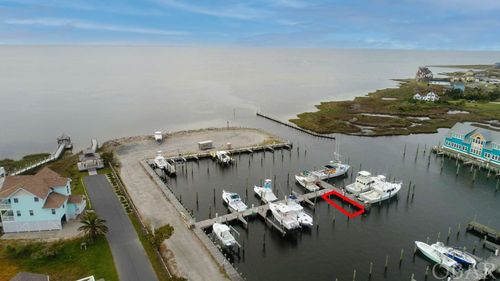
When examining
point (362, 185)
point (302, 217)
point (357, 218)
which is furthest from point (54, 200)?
point (362, 185)

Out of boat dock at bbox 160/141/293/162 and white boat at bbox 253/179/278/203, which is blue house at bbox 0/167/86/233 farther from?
boat dock at bbox 160/141/293/162

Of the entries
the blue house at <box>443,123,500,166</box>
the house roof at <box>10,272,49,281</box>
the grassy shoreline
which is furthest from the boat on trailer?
the blue house at <box>443,123,500,166</box>

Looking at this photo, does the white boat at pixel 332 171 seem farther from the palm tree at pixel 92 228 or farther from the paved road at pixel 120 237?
the palm tree at pixel 92 228

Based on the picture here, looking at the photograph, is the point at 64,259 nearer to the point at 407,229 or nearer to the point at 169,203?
the point at 169,203

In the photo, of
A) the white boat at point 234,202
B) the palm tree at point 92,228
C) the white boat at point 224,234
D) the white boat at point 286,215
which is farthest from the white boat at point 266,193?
the palm tree at point 92,228

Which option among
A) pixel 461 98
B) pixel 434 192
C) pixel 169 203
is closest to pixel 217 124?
pixel 169 203
